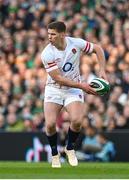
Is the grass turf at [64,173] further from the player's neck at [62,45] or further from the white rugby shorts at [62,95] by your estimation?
the player's neck at [62,45]

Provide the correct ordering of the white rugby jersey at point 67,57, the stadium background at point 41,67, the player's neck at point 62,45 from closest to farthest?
1. the white rugby jersey at point 67,57
2. the player's neck at point 62,45
3. the stadium background at point 41,67

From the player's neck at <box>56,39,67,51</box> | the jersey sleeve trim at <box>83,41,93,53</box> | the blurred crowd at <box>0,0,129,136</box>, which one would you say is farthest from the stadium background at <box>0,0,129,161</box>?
the player's neck at <box>56,39,67,51</box>

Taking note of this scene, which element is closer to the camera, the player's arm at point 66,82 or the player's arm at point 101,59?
the player's arm at point 66,82

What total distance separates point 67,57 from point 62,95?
23.2 inches

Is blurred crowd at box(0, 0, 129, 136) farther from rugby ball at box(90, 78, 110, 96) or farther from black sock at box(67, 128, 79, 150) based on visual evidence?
rugby ball at box(90, 78, 110, 96)

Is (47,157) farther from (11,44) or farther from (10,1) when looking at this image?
(10,1)

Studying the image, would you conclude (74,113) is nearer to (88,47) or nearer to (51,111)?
(51,111)

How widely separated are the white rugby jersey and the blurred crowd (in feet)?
16.6

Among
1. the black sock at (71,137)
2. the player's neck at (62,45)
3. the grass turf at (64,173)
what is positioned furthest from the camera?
the black sock at (71,137)

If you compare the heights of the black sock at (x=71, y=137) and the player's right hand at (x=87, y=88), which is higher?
the player's right hand at (x=87, y=88)

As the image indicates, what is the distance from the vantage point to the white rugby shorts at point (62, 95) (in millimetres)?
13734

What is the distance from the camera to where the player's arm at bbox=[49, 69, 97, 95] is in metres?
13.2

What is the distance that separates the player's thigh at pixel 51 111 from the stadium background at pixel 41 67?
479 centimetres

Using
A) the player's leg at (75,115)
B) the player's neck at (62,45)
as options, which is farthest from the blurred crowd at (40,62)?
the player's neck at (62,45)
